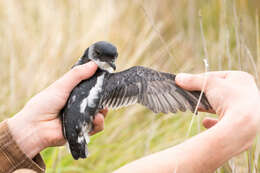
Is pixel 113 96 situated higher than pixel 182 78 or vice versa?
pixel 182 78

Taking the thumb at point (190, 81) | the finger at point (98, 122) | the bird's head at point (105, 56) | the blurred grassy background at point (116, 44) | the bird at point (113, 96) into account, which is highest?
the bird's head at point (105, 56)

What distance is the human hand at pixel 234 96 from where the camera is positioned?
1.24 meters

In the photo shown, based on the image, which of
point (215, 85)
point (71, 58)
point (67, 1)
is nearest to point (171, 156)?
point (215, 85)

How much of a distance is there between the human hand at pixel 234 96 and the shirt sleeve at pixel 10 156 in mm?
795

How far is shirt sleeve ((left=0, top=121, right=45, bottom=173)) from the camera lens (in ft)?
5.49

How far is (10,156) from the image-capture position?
5.51 ft

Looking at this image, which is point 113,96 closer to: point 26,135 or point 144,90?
point 144,90

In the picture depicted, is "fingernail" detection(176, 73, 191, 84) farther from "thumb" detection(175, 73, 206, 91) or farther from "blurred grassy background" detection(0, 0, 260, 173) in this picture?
"blurred grassy background" detection(0, 0, 260, 173)

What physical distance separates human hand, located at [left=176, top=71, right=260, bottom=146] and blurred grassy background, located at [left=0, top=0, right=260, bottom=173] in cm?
125

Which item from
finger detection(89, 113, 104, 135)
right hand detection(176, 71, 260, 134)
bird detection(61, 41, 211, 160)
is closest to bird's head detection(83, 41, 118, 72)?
bird detection(61, 41, 211, 160)

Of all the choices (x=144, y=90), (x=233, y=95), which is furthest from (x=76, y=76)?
(x=233, y=95)

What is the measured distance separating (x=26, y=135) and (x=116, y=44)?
2200mm

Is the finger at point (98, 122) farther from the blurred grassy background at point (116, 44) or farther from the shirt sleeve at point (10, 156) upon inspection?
the blurred grassy background at point (116, 44)

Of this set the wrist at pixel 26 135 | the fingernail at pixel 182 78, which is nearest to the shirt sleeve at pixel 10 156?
the wrist at pixel 26 135
